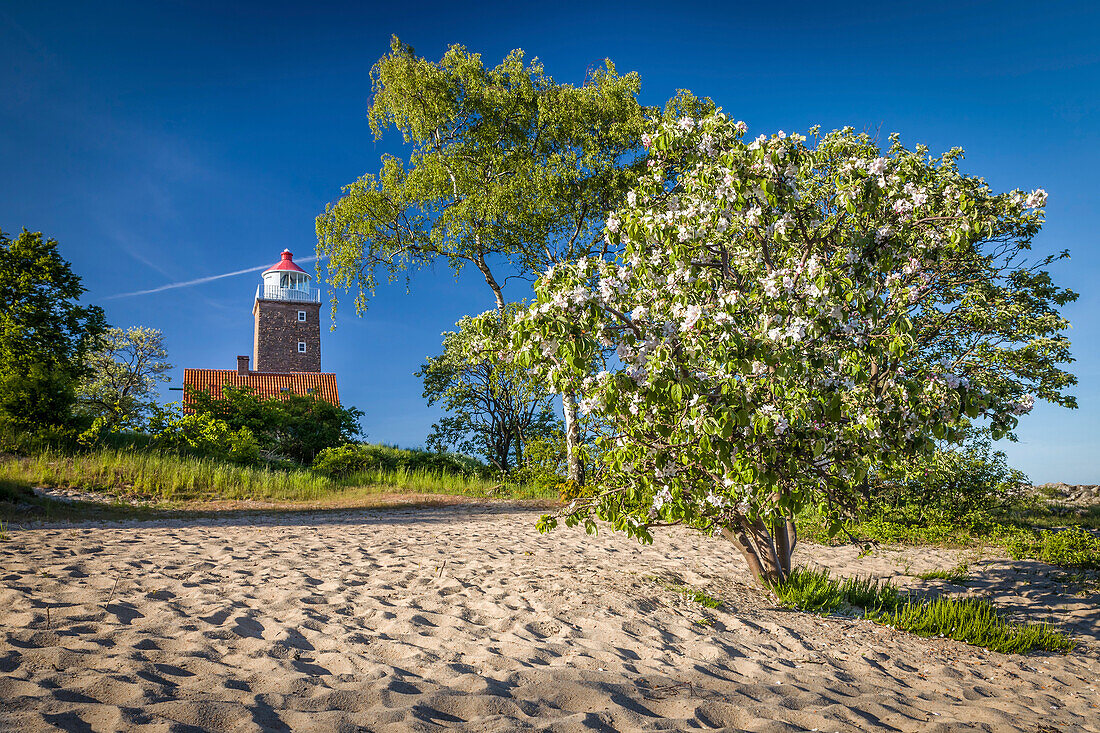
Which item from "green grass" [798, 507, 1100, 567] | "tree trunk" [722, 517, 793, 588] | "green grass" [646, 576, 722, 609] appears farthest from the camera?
"green grass" [798, 507, 1100, 567]

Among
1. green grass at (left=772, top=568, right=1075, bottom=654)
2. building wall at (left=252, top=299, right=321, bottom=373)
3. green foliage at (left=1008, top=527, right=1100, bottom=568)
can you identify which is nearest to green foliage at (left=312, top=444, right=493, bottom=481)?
green foliage at (left=1008, top=527, right=1100, bottom=568)

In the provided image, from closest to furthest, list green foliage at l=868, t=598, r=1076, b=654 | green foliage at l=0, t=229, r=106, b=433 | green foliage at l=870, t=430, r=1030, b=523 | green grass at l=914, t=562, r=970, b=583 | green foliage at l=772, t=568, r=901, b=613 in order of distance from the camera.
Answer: green foliage at l=868, t=598, r=1076, b=654 < green foliage at l=772, t=568, r=901, b=613 < green grass at l=914, t=562, r=970, b=583 < green foliage at l=870, t=430, r=1030, b=523 < green foliage at l=0, t=229, r=106, b=433

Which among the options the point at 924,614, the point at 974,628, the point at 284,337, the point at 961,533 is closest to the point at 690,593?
the point at 924,614

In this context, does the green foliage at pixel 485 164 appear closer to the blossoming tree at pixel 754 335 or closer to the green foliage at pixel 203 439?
the green foliage at pixel 203 439

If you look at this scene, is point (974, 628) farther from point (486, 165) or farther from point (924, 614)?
point (486, 165)

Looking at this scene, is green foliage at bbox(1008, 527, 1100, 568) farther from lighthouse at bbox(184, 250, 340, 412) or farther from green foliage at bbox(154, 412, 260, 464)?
lighthouse at bbox(184, 250, 340, 412)

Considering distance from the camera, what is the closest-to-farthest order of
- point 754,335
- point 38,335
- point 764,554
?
point 754,335
point 764,554
point 38,335

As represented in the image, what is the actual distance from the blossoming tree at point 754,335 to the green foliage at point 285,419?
19.4 m

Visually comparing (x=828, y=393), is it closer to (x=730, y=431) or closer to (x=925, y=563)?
(x=730, y=431)

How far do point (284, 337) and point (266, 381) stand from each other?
21.0 ft

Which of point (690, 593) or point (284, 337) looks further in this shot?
point (284, 337)

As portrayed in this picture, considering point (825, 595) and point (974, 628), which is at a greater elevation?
point (825, 595)

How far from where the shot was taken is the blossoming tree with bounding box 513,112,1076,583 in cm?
462

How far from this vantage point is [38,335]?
1855 cm
